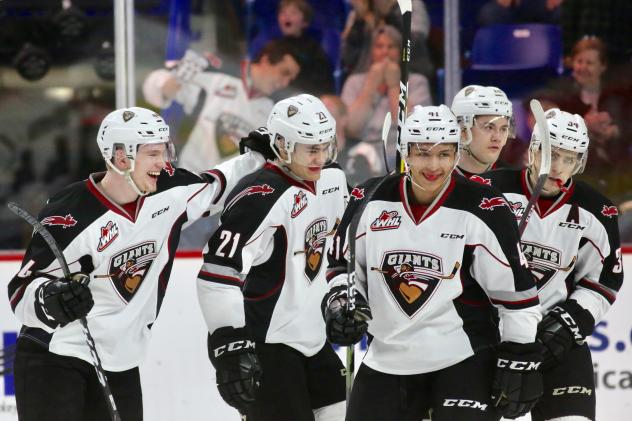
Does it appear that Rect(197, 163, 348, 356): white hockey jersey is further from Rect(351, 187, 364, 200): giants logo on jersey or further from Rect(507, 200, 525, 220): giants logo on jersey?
Rect(507, 200, 525, 220): giants logo on jersey

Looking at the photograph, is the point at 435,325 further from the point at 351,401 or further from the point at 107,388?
the point at 107,388

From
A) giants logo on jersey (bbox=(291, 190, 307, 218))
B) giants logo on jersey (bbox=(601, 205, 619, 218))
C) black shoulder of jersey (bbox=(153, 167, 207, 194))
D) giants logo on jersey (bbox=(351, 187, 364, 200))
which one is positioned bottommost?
giants logo on jersey (bbox=(601, 205, 619, 218))

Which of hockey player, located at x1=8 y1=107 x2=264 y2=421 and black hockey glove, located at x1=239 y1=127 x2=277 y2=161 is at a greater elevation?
black hockey glove, located at x1=239 y1=127 x2=277 y2=161

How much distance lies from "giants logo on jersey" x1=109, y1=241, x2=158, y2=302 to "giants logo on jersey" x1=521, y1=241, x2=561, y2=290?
1167 millimetres

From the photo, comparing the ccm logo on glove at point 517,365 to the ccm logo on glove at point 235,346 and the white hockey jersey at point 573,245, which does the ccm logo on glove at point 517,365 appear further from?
the ccm logo on glove at point 235,346

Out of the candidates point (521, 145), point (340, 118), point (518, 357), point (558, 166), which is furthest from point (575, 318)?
point (340, 118)

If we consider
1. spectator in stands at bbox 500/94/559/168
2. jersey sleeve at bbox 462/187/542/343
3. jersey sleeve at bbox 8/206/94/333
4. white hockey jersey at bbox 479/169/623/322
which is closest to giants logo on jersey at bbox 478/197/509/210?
jersey sleeve at bbox 462/187/542/343

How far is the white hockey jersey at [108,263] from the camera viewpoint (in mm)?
3607

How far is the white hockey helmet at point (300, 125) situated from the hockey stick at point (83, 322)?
0.77 meters

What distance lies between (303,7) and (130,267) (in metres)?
2.72

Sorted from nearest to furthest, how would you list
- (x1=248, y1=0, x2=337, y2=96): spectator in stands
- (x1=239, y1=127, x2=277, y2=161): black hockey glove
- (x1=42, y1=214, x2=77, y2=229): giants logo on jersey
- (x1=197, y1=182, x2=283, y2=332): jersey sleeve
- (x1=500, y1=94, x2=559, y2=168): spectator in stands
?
(x1=42, y1=214, x2=77, y2=229): giants logo on jersey
(x1=197, y1=182, x2=283, y2=332): jersey sleeve
(x1=239, y1=127, x2=277, y2=161): black hockey glove
(x1=500, y1=94, x2=559, y2=168): spectator in stands
(x1=248, y1=0, x2=337, y2=96): spectator in stands

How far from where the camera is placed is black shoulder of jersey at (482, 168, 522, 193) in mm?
4020

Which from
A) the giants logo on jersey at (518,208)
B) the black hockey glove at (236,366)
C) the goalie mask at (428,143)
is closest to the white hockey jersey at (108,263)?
the black hockey glove at (236,366)

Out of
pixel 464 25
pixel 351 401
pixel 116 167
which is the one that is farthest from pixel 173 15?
pixel 351 401
